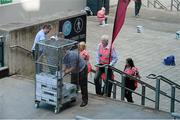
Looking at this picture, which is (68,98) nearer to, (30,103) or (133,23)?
(30,103)

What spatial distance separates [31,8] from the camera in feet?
82.8

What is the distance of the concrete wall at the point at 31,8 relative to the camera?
23.7m

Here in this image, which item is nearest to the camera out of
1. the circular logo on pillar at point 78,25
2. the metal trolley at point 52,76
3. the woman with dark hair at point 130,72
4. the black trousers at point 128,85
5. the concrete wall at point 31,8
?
the metal trolley at point 52,76

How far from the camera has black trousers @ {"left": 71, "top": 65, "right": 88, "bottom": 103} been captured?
36.6ft

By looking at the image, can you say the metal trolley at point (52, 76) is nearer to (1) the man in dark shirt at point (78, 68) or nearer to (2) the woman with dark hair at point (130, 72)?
(1) the man in dark shirt at point (78, 68)

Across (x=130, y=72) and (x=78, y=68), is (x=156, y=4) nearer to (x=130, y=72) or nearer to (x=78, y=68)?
(x=130, y=72)

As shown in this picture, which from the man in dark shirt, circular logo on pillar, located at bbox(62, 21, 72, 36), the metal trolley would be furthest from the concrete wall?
the man in dark shirt

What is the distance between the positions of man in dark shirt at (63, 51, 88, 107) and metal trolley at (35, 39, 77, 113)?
0.15m

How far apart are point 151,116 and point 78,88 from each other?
6.21ft

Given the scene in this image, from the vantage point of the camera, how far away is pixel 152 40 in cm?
2381

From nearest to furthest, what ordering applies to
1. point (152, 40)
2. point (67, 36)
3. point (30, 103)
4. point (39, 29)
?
point (30, 103) → point (39, 29) → point (67, 36) → point (152, 40)

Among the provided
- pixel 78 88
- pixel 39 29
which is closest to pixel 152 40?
pixel 39 29

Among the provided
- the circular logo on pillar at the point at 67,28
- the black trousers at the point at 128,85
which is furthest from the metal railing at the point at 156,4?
the black trousers at the point at 128,85

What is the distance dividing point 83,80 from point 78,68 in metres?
0.29
